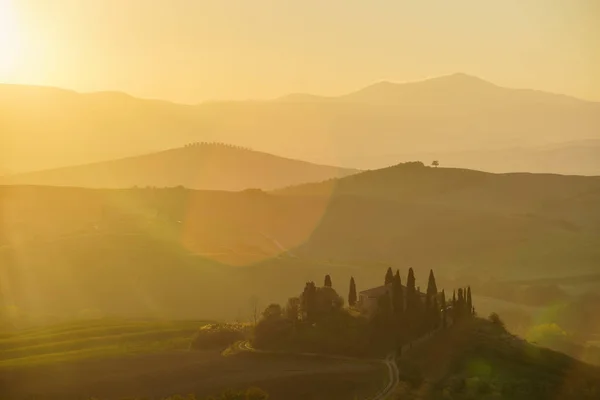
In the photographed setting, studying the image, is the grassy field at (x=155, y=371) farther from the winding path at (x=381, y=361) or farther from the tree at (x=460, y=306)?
the tree at (x=460, y=306)

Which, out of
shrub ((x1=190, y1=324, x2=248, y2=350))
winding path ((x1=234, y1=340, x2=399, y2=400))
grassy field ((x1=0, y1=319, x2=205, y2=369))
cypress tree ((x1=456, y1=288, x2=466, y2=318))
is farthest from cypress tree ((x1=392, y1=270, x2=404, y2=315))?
grassy field ((x1=0, y1=319, x2=205, y2=369))

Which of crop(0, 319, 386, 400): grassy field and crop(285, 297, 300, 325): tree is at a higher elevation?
crop(285, 297, 300, 325): tree

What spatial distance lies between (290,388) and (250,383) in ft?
8.38

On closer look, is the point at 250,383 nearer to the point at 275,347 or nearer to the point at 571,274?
the point at 275,347

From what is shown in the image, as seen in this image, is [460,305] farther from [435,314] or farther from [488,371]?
[488,371]

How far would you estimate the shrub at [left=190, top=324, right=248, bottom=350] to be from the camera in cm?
6444

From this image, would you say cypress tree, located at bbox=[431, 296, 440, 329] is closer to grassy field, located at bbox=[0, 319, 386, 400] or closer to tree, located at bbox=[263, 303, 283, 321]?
tree, located at bbox=[263, 303, 283, 321]

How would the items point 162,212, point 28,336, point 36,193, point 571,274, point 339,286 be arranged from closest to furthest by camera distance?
1. point 28,336
2. point 339,286
3. point 571,274
4. point 162,212
5. point 36,193

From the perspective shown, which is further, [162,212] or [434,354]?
[162,212]

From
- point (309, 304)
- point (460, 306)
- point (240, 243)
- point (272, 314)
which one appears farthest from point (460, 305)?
point (240, 243)

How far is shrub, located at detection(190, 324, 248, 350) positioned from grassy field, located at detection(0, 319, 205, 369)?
148cm

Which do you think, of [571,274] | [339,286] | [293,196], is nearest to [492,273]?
[571,274]

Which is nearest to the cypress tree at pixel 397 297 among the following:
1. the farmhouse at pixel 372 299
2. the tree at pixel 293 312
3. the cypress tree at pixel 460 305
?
the farmhouse at pixel 372 299

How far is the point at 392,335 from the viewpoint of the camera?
60281mm
